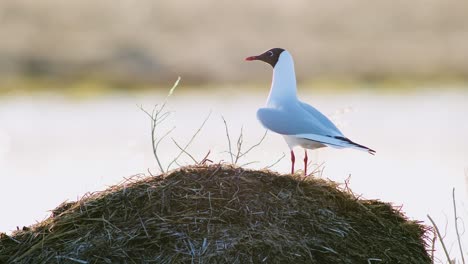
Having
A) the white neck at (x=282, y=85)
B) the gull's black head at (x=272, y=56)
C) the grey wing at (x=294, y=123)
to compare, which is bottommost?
the grey wing at (x=294, y=123)

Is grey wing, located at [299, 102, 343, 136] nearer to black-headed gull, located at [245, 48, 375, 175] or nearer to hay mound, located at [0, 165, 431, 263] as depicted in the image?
black-headed gull, located at [245, 48, 375, 175]

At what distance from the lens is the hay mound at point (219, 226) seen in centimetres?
882

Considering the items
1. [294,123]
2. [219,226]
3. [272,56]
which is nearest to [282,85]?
[272,56]

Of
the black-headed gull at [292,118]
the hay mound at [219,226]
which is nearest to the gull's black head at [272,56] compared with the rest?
the black-headed gull at [292,118]

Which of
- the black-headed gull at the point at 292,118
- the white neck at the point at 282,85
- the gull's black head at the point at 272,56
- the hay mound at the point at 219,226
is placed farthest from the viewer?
the gull's black head at the point at 272,56

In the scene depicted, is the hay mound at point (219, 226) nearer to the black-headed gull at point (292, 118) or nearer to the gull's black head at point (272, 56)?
the black-headed gull at point (292, 118)

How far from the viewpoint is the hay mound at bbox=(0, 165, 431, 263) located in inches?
347

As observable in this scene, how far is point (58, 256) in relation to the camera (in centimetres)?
902

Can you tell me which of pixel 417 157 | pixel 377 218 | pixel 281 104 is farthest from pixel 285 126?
pixel 417 157

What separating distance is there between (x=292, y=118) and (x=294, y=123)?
76mm

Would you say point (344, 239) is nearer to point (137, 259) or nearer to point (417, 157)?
point (137, 259)

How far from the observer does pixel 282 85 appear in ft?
39.3

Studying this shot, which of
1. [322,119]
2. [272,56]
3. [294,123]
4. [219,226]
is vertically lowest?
[219,226]

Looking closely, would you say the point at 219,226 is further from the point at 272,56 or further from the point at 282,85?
the point at 272,56
